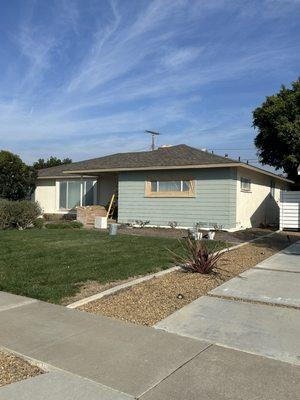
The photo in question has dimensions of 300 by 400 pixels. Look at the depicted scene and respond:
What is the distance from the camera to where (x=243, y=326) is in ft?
18.8

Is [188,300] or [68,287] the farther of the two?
[68,287]

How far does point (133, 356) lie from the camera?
4.61 meters

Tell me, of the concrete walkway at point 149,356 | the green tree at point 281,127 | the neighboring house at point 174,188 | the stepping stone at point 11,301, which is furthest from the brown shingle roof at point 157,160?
the concrete walkway at point 149,356

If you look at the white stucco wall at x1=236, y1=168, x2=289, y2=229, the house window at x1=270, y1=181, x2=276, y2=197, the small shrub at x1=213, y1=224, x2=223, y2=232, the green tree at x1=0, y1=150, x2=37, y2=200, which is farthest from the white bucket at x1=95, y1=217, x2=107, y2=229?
the house window at x1=270, y1=181, x2=276, y2=197

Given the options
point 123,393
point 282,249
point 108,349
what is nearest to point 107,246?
point 282,249

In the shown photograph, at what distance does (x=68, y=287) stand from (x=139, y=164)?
1324 centimetres

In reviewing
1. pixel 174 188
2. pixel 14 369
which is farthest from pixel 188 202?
pixel 14 369

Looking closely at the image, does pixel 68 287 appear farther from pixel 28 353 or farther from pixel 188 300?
pixel 28 353

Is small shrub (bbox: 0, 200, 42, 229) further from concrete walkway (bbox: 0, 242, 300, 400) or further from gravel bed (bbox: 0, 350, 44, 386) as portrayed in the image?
gravel bed (bbox: 0, 350, 44, 386)

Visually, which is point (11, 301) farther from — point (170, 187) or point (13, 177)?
point (13, 177)

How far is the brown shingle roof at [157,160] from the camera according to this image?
18.9 m

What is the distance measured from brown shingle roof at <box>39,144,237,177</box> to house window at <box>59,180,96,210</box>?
2.63 ft

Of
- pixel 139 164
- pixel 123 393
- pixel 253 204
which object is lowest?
pixel 123 393

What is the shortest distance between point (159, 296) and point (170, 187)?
1264 cm
